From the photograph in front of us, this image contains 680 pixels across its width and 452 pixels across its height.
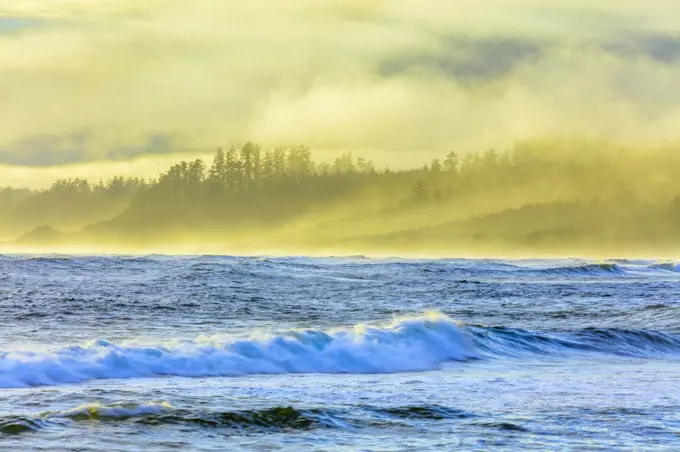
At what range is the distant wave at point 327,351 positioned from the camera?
15805 mm

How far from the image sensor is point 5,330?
20.9m

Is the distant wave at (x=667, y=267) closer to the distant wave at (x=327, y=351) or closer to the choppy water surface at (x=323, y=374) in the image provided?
the choppy water surface at (x=323, y=374)

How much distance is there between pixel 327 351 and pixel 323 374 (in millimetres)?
1576

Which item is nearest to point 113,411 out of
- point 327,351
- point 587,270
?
point 327,351

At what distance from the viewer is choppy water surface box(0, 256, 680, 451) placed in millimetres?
11398

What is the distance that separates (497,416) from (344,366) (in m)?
6.03

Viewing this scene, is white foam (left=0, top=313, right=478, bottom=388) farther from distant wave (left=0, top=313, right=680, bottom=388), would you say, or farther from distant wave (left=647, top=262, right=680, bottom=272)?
distant wave (left=647, top=262, right=680, bottom=272)

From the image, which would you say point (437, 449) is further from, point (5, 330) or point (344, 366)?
point (5, 330)

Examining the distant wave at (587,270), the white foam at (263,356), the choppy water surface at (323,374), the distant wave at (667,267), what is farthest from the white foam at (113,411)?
the distant wave at (667,267)

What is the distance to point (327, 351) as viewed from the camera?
747 inches

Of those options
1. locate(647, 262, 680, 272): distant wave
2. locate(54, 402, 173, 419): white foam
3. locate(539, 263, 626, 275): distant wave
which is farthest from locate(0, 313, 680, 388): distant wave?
locate(647, 262, 680, 272): distant wave

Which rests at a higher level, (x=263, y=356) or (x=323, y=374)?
(x=263, y=356)

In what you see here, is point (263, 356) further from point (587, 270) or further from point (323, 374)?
point (587, 270)

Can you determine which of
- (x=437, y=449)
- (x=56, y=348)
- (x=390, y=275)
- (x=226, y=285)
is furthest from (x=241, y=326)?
(x=390, y=275)
